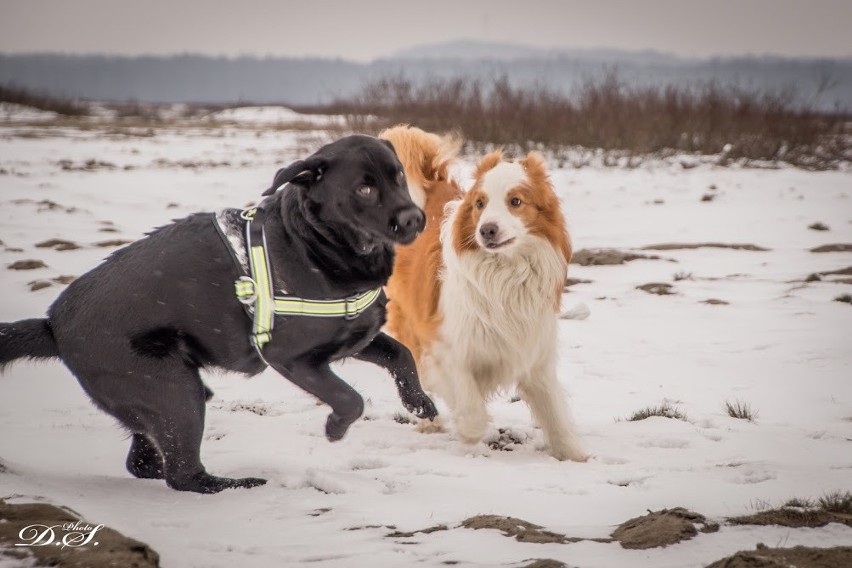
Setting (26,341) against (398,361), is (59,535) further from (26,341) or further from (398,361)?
(398,361)

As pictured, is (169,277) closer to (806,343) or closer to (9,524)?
(9,524)

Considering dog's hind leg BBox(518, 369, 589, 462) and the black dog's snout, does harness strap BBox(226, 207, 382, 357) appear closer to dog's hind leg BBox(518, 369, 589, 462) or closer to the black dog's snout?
the black dog's snout

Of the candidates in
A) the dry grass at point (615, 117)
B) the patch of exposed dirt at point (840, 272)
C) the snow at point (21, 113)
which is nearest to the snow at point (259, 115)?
the snow at point (21, 113)

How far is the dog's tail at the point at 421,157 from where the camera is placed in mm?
5293

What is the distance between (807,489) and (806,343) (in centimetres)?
316

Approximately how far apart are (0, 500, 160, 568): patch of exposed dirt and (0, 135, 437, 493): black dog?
621 mm

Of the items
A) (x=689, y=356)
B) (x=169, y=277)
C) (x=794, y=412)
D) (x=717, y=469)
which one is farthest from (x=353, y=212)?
(x=689, y=356)

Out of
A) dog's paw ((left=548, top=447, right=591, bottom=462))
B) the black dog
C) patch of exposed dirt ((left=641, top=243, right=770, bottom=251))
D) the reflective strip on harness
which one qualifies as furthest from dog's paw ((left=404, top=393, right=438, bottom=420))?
patch of exposed dirt ((left=641, top=243, right=770, bottom=251))

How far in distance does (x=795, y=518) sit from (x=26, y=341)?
295 centimetres

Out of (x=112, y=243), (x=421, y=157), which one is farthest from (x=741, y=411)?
(x=112, y=243)

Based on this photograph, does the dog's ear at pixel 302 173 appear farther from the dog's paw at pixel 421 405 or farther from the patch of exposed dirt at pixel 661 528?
the patch of exposed dirt at pixel 661 528

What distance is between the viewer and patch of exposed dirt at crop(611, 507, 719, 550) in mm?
2656

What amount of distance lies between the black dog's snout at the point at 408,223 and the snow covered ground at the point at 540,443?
107cm

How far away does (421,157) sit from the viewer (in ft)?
17.6
